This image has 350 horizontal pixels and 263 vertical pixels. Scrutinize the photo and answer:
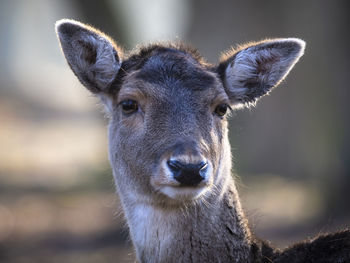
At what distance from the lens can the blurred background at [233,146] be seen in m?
15.1

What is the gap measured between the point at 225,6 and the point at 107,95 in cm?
1630

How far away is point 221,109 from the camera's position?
23.1 ft

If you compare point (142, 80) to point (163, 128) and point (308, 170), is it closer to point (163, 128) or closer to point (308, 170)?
point (163, 128)

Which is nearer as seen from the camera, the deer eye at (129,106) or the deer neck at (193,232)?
the deer neck at (193,232)

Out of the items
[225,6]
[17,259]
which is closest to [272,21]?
[225,6]

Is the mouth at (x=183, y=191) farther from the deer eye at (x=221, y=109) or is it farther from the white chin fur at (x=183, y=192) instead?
the deer eye at (x=221, y=109)

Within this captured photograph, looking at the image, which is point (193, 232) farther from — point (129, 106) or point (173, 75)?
point (173, 75)

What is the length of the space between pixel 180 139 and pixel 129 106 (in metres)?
1.04

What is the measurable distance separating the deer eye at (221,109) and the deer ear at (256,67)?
38cm

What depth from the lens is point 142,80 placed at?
687 cm

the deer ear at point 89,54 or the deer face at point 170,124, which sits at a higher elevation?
the deer ear at point 89,54

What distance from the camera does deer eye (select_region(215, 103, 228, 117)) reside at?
701 centimetres

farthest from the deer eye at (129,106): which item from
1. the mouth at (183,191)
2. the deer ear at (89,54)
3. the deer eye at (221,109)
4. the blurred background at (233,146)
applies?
the blurred background at (233,146)

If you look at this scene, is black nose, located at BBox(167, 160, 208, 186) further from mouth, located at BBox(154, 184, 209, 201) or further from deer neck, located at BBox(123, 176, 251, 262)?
deer neck, located at BBox(123, 176, 251, 262)
